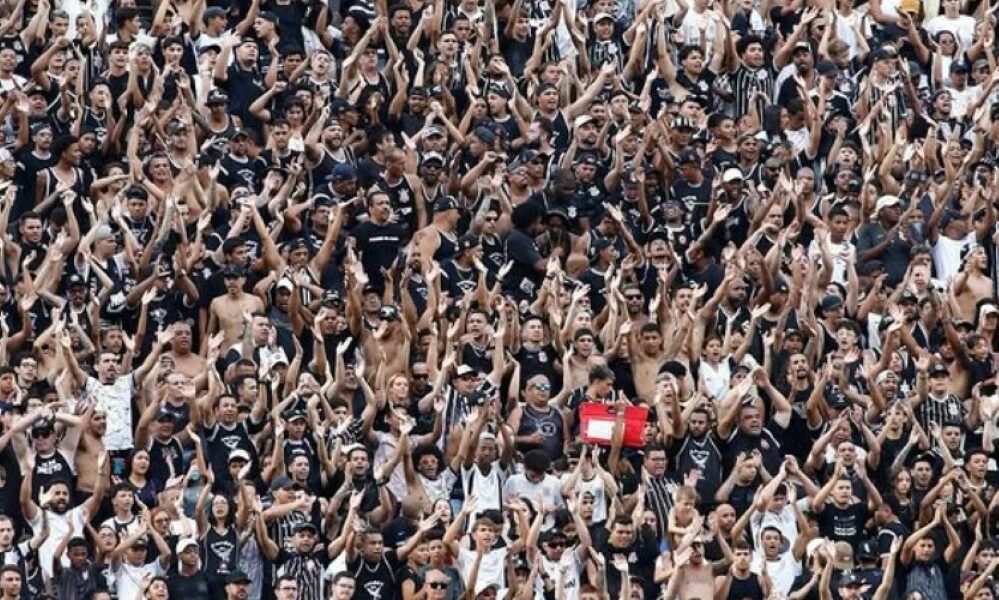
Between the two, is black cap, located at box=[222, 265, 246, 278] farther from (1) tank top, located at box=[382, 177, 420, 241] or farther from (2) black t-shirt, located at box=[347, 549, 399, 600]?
(2) black t-shirt, located at box=[347, 549, 399, 600]

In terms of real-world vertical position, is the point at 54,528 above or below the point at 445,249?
below

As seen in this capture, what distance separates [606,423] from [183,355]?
333 centimetres

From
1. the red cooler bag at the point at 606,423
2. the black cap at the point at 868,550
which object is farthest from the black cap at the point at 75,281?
the black cap at the point at 868,550

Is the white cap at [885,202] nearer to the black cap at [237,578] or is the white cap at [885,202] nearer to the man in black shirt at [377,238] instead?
the man in black shirt at [377,238]

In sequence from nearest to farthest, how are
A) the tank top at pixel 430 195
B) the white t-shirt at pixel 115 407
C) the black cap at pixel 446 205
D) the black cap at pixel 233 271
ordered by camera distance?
the white t-shirt at pixel 115 407 → the black cap at pixel 233 271 → the black cap at pixel 446 205 → the tank top at pixel 430 195

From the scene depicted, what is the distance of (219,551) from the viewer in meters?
29.8

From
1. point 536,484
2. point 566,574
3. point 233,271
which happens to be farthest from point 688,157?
point 566,574

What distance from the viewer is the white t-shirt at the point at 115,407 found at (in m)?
30.9

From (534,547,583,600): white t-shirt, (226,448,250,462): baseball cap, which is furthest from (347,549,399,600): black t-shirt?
(226,448,250,462): baseball cap

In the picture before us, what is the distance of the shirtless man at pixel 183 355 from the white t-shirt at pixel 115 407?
0.58 metres

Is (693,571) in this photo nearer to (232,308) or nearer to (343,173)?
(232,308)

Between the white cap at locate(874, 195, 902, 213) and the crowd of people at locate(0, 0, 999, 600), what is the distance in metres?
0.04

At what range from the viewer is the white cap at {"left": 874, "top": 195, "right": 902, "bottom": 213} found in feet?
114

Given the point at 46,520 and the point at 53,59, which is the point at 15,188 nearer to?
the point at 53,59
